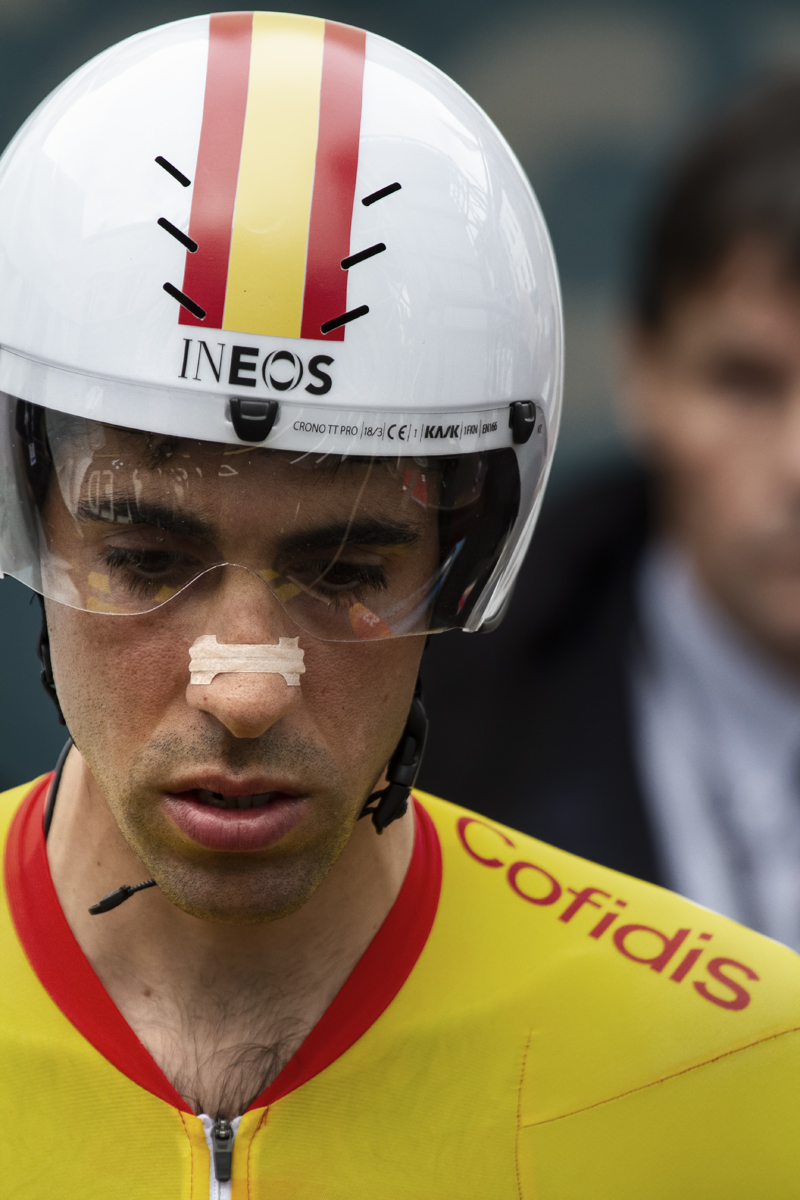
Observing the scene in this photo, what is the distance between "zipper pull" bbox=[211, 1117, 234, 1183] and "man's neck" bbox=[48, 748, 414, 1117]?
0.20 ft

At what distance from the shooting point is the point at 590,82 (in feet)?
22.9

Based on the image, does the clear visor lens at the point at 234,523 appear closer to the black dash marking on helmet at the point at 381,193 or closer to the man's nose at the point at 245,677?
the man's nose at the point at 245,677

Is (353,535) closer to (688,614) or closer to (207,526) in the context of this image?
(207,526)

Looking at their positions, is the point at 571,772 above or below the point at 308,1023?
above

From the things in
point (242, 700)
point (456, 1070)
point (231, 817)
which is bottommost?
point (456, 1070)

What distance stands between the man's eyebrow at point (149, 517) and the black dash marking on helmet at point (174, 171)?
48 centimetres

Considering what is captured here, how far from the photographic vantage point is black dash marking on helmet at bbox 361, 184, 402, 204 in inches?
81.3

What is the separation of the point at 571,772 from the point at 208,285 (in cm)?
294

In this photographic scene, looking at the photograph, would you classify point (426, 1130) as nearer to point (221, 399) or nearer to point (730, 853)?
point (221, 399)

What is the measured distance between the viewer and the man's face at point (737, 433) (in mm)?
4711

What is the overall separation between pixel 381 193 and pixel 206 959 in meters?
1.32

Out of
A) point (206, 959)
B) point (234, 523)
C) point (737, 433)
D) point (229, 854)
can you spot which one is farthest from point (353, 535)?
point (737, 433)

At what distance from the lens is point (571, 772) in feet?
15.0

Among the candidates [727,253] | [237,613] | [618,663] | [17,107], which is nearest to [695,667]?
[618,663]
